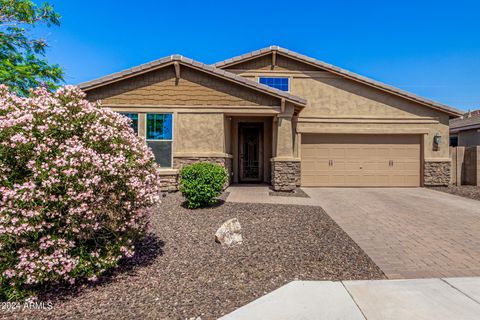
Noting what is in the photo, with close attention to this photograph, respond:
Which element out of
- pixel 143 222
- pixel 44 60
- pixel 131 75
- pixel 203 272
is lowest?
pixel 203 272

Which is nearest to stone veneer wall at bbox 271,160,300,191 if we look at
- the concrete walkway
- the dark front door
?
the concrete walkway

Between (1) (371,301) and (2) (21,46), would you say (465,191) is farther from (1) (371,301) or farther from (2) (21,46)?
(2) (21,46)

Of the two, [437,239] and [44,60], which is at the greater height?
[44,60]

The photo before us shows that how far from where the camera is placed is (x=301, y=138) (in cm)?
1321

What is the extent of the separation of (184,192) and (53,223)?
4.53 meters

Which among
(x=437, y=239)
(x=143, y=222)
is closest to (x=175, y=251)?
(x=143, y=222)

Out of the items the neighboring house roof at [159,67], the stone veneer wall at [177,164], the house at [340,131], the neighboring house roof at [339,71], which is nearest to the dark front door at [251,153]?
the house at [340,131]

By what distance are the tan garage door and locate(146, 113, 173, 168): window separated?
6.47 meters

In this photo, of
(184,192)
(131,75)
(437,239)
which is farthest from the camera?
(131,75)

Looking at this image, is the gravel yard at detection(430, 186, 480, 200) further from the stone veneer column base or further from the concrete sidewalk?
the concrete sidewalk

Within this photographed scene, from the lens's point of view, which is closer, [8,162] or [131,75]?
[8,162]

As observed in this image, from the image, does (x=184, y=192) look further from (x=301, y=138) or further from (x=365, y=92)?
(x=365, y=92)

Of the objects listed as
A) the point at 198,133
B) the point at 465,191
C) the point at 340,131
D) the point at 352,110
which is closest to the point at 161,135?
the point at 198,133

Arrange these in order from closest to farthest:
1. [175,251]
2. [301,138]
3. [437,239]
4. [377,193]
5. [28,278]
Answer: [28,278]
[175,251]
[437,239]
[377,193]
[301,138]
